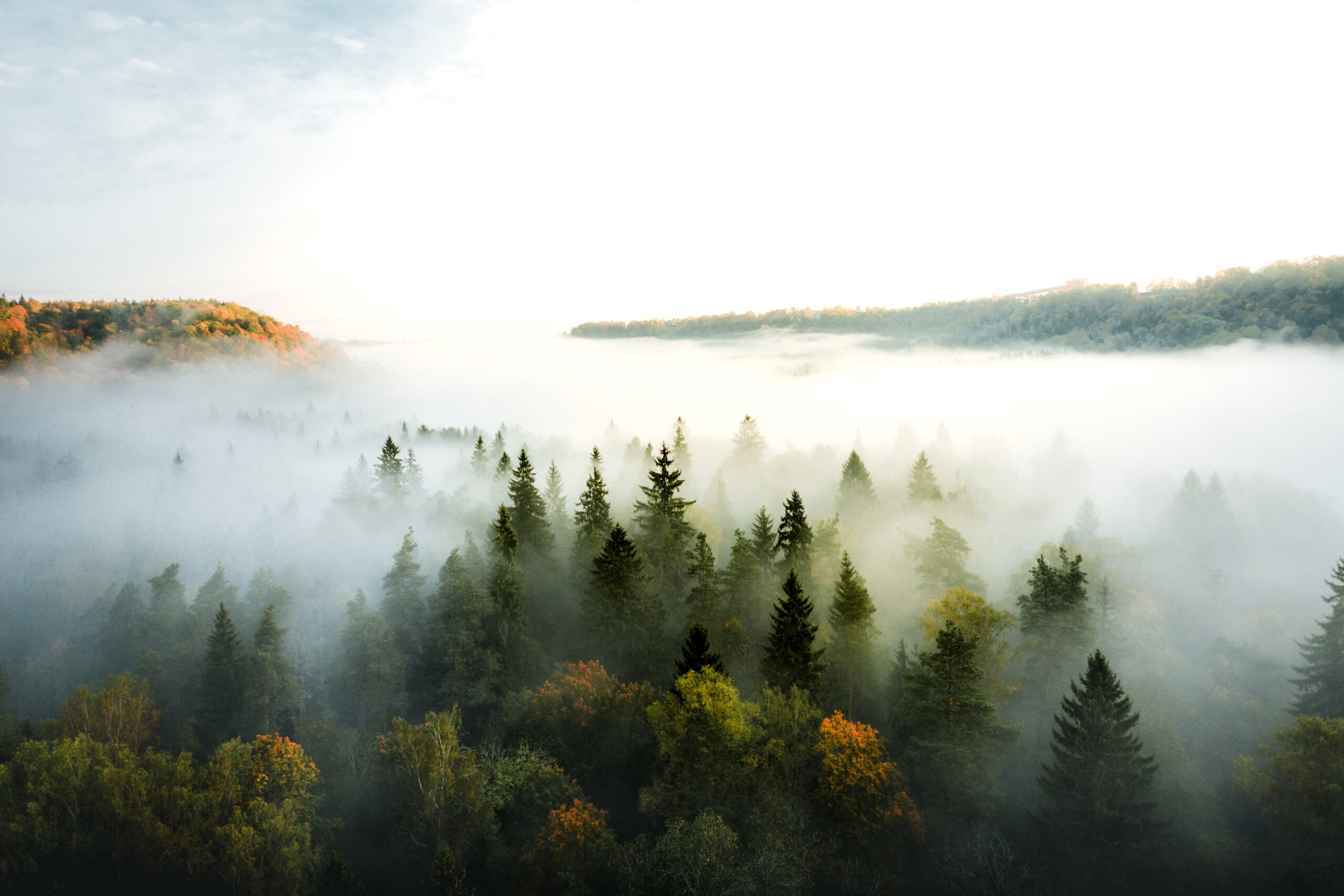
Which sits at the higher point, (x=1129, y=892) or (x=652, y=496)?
(x=652, y=496)

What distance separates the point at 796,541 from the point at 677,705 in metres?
24.0

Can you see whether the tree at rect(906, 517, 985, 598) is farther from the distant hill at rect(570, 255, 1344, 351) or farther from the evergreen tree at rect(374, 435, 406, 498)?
the distant hill at rect(570, 255, 1344, 351)

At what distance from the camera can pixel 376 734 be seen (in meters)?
52.0

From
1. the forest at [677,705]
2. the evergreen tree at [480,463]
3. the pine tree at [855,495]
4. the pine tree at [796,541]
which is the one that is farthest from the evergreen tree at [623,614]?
the evergreen tree at [480,463]

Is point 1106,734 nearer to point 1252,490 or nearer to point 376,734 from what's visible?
point 376,734

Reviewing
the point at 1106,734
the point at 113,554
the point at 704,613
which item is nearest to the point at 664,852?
the point at 704,613

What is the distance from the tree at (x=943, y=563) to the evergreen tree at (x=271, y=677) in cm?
6244

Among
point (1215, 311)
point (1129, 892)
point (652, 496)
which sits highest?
point (1215, 311)

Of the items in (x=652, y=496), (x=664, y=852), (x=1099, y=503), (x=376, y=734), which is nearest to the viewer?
(x=664, y=852)

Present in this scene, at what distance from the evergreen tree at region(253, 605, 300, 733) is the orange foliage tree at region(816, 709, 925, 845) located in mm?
47759

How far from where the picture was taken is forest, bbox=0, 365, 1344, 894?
38.1 m

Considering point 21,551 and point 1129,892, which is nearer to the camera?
point 1129,892

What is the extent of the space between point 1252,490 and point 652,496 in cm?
11544

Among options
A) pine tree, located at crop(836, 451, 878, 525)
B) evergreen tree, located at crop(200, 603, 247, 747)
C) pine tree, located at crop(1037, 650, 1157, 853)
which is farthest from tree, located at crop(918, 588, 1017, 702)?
evergreen tree, located at crop(200, 603, 247, 747)
